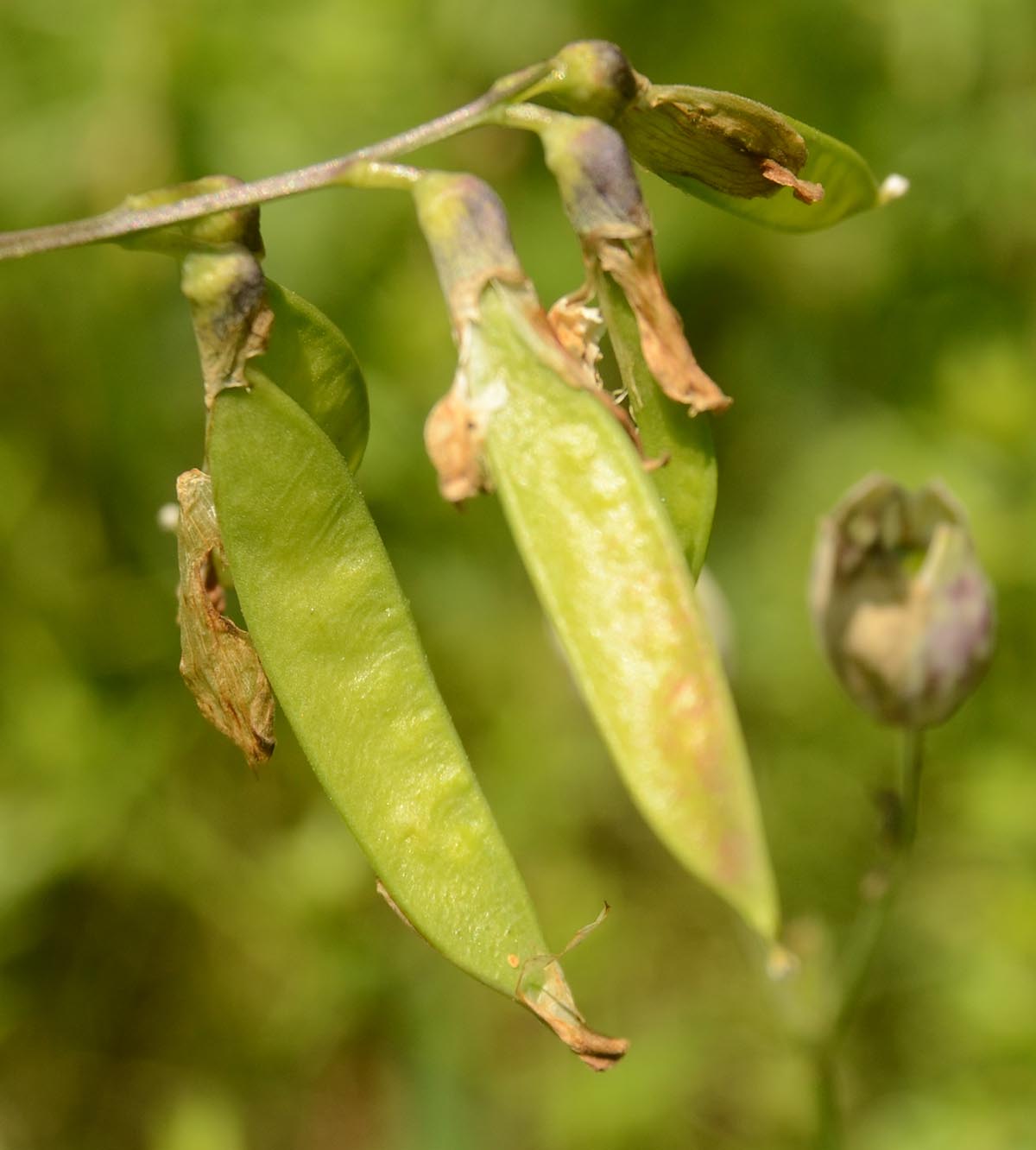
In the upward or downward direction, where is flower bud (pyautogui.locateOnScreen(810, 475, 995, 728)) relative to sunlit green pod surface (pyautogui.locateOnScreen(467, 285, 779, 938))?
downward

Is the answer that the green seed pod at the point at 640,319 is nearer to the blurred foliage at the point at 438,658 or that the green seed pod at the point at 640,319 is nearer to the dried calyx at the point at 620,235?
the dried calyx at the point at 620,235

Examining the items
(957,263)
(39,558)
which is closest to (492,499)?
(39,558)

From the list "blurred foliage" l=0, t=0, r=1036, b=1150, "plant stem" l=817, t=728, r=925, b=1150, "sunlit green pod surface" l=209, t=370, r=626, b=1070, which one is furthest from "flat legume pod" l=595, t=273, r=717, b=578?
"blurred foliage" l=0, t=0, r=1036, b=1150

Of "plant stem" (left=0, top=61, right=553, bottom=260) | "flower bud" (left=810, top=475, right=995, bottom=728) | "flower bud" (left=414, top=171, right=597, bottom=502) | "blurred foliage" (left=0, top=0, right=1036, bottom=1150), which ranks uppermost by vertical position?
"plant stem" (left=0, top=61, right=553, bottom=260)

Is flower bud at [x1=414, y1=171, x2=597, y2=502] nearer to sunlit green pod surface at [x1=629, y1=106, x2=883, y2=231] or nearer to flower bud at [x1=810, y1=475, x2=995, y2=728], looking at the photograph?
sunlit green pod surface at [x1=629, y1=106, x2=883, y2=231]

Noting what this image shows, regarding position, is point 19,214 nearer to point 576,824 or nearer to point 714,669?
point 576,824

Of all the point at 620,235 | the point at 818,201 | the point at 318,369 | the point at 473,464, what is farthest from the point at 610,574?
the point at 818,201

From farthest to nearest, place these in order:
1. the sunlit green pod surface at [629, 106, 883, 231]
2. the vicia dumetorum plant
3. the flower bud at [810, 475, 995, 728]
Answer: the flower bud at [810, 475, 995, 728], the sunlit green pod surface at [629, 106, 883, 231], the vicia dumetorum plant

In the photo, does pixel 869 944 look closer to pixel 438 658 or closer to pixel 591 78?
pixel 591 78
